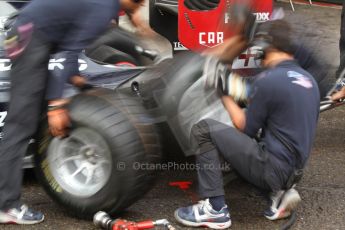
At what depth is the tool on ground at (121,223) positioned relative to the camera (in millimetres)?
3316

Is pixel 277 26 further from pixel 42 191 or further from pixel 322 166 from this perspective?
pixel 42 191

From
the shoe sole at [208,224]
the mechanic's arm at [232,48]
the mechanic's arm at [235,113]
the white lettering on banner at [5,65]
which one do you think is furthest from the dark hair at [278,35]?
the white lettering on banner at [5,65]

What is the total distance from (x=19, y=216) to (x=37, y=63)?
36.4 inches

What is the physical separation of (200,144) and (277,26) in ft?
2.68

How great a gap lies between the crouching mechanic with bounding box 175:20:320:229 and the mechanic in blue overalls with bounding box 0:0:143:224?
2.66 feet

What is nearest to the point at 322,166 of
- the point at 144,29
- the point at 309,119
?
the point at 309,119

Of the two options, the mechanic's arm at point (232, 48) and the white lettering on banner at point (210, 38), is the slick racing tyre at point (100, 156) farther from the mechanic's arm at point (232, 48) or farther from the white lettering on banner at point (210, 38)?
the white lettering on banner at point (210, 38)

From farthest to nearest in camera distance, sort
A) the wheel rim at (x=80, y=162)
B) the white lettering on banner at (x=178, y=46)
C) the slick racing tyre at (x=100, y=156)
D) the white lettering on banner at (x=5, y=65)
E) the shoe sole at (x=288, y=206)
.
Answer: the white lettering on banner at (x=178, y=46)
the white lettering on banner at (x=5, y=65)
the shoe sole at (x=288, y=206)
the wheel rim at (x=80, y=162)
the slick racing tyre at (x=100, y=156)

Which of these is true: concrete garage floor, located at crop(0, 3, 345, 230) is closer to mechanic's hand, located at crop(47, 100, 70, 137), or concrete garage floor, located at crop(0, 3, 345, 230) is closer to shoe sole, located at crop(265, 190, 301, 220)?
shoe sole, located at crop(265, 190, 301, 220)

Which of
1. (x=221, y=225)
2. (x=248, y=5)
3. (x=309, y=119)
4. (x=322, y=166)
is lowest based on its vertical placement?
(x=322, y=166)

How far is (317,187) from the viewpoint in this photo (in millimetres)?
4215

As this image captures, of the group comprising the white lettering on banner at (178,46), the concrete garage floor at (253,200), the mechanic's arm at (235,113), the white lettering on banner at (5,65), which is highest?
the white lettering on banner at (5,65)

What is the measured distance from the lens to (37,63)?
11.0 feet

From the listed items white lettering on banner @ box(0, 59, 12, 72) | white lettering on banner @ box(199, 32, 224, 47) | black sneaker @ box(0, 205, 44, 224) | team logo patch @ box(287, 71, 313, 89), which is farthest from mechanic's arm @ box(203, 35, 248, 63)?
black sneaker @ box(0, 205, 44, 224)
